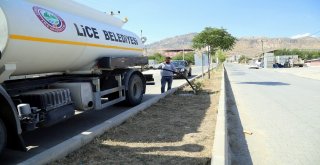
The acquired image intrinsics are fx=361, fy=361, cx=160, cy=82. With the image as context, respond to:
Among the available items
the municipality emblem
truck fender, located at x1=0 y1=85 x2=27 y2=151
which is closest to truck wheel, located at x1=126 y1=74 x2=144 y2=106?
the municipality emblem

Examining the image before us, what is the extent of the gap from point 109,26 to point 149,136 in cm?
431

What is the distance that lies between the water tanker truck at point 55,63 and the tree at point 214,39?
15.8 metres

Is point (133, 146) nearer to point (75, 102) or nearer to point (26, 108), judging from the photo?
point (26, 108)

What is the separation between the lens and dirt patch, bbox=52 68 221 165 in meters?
5.23

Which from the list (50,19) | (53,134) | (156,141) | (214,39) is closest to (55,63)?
(50,19)

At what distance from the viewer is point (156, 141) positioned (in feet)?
20.6

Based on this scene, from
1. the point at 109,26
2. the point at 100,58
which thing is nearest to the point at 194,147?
the point at 100,58

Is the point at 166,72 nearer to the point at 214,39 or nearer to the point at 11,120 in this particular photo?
the point at 11,120

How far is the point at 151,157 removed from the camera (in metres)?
5.32

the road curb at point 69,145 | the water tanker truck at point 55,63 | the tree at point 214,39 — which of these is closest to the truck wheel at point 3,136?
the water tanker truck at point 55,63

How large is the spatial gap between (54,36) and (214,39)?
19960mm

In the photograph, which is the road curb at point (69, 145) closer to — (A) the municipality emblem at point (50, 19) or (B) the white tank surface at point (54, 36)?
(B) the white tank surface at point (54, 36)

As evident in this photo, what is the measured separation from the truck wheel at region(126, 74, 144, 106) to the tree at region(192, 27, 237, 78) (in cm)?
1513

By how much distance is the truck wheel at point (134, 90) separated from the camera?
34.6 ft
